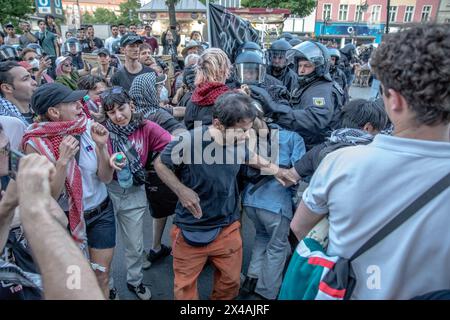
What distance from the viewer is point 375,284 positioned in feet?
4.03

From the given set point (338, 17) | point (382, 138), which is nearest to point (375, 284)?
point (382, 138)

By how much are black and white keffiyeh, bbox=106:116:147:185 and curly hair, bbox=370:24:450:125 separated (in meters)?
2.01

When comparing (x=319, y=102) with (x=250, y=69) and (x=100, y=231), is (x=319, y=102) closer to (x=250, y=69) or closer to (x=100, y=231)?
(x=250, y=69)

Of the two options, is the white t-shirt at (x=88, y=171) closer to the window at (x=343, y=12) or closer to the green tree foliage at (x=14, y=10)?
the green tree foliage at (x=14, y=10)

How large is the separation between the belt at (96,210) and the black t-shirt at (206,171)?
2.08ft

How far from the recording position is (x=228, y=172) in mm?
2354

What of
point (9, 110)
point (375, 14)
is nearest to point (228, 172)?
point (9, 110)

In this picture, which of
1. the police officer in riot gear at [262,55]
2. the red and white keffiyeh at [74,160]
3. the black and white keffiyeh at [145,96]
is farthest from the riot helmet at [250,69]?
the red and white keffiyeh at [74,160]

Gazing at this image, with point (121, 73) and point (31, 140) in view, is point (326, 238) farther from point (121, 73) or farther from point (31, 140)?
point (121, 73)

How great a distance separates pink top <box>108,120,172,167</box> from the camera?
108 inches

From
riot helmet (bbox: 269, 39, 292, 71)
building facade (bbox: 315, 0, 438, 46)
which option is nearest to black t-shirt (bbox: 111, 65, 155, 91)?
riot helmet (bbox: 269, 39, 292, 71)

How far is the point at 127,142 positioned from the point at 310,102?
1.63 m

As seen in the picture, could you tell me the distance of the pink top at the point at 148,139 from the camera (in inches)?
108

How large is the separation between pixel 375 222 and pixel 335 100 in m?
2.21
